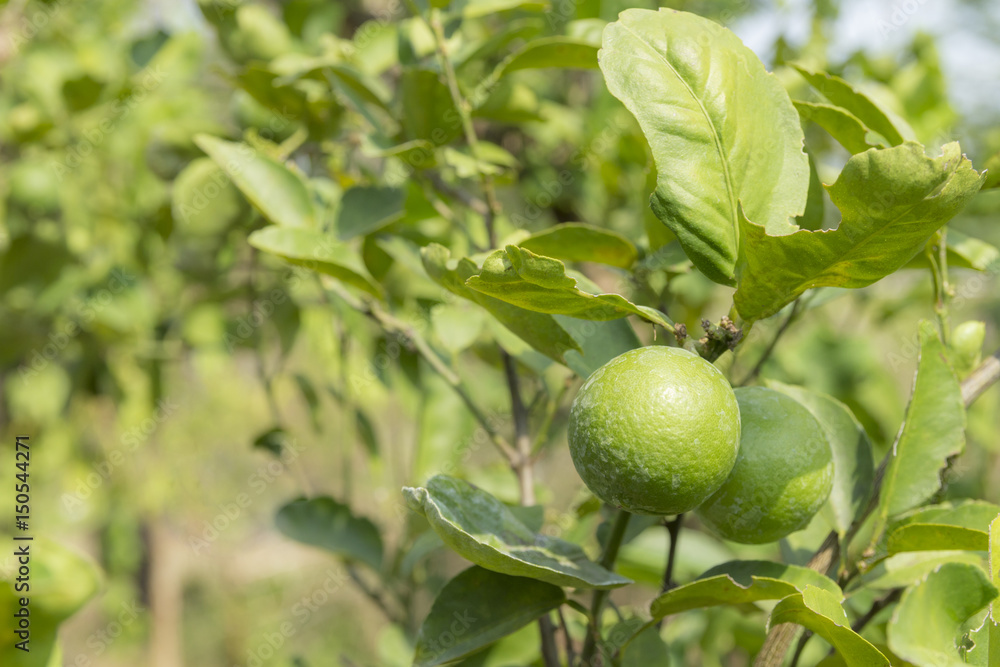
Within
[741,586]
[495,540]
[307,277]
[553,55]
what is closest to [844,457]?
[741,586]

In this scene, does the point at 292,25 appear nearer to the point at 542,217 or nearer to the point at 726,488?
the point at 542,217

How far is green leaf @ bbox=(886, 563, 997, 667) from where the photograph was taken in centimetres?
40

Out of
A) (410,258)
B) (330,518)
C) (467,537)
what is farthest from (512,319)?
(330,518)

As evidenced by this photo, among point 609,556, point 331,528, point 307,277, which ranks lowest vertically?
point 331,528

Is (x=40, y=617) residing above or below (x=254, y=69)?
below

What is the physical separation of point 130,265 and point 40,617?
105 centimetres

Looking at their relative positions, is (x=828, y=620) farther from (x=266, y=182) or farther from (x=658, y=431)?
(x=266, y=182)

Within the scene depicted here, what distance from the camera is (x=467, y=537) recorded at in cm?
39

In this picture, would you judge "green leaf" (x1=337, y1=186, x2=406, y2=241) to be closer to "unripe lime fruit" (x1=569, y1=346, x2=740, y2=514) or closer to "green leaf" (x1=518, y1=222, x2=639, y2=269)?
→ "green leaf" (x1=518, y1=222, x2=639, y2=269)

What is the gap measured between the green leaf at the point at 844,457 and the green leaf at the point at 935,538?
1.8 inches

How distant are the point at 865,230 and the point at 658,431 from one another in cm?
14

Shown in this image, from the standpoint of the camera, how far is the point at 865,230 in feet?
1.19

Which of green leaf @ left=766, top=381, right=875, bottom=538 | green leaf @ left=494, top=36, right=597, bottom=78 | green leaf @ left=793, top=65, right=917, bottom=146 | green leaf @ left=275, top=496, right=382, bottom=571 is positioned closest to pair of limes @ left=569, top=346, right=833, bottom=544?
green leaf @ left=766, top=381, right=875, bottom=538

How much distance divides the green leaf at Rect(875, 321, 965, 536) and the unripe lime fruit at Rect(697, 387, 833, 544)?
0.08 m
